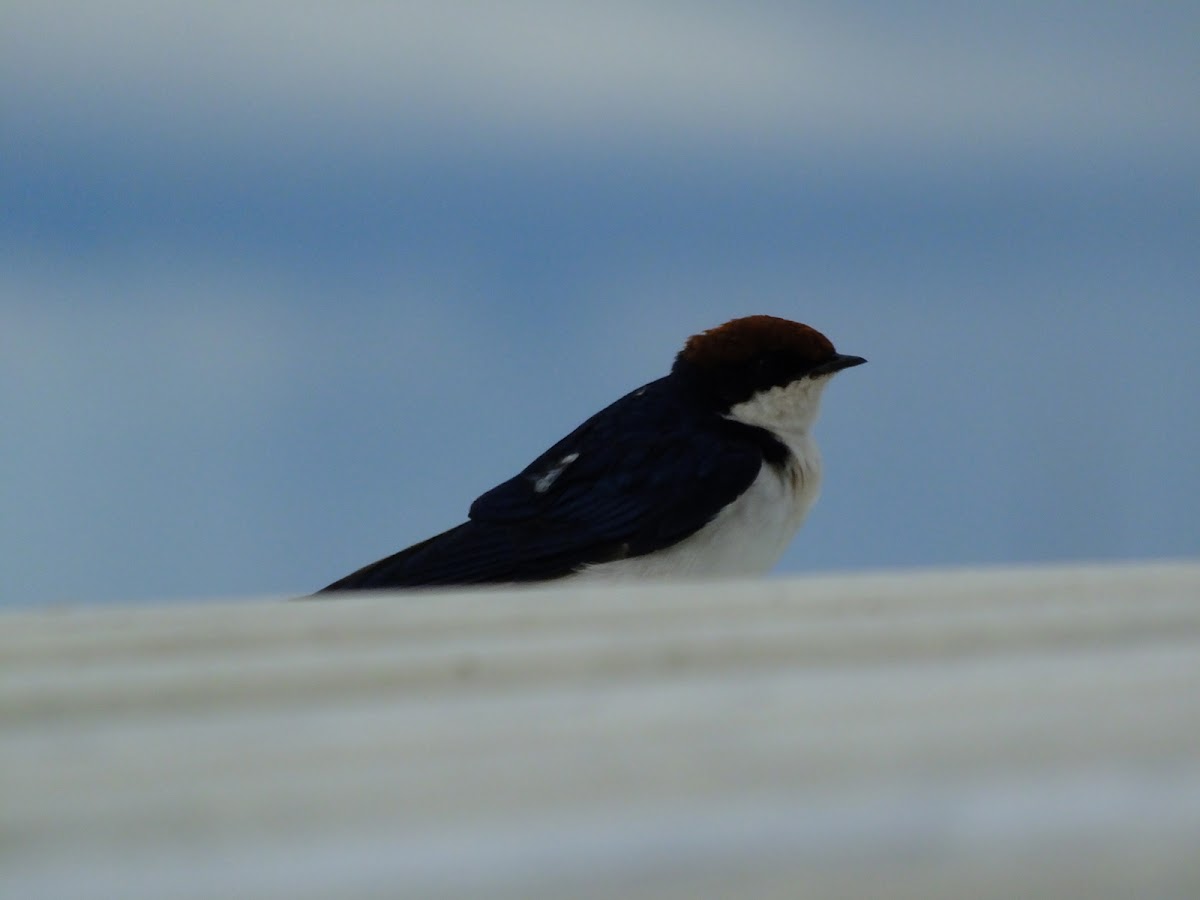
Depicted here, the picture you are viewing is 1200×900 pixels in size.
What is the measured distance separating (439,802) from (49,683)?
131mm

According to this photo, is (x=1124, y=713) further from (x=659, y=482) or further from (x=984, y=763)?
(x=659, y=482)

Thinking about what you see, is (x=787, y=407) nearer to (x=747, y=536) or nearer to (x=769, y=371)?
(x=769, y=371)

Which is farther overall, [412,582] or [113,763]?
[412,582]

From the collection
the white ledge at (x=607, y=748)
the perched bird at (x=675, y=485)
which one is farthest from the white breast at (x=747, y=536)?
the white ledge at (x=607, y=748)

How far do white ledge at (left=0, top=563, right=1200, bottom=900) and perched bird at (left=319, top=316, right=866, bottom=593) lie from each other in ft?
3.42

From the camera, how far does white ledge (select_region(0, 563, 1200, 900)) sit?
259mm

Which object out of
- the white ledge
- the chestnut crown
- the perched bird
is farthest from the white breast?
the white ledge

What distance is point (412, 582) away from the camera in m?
1.49

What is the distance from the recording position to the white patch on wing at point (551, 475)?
1614 mm

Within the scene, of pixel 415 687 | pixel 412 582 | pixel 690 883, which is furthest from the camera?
pixel 412 582

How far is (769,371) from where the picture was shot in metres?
1.65

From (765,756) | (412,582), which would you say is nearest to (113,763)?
(765,756)

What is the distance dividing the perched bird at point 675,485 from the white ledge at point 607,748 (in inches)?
41.0

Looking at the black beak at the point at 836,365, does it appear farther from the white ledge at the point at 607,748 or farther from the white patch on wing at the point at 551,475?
the white ledge at the point at 607,748
